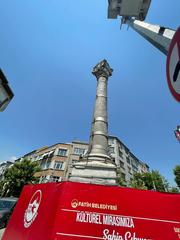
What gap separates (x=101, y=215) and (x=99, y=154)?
23.8ft

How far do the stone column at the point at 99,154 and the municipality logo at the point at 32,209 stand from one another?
535 centimetres

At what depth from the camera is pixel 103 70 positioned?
15016 mm

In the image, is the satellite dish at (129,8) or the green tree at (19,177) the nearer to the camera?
the satellite dish at (129,8)

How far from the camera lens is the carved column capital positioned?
1501 centimetres

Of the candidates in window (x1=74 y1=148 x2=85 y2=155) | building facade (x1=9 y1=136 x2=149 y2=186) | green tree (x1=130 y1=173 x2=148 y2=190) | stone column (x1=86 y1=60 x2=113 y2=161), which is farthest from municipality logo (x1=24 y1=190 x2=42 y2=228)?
window (x1=74 y1=148 x2=85 y2=155)

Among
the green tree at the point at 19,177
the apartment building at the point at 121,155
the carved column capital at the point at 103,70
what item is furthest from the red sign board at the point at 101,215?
the apartment building at the point at 121,155

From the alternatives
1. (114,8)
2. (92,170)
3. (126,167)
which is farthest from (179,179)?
(114,8)

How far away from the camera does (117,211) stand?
299cm

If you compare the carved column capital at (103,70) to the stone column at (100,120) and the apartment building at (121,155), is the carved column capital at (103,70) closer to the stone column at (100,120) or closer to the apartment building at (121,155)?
the stone column at (100,120)

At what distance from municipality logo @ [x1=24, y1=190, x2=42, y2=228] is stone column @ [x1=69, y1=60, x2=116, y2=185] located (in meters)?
5.35

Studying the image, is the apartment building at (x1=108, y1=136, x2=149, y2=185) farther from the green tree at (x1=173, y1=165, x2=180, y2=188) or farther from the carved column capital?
the carved column capital

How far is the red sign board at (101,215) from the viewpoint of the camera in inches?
110

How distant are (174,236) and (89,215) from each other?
1.45 meters

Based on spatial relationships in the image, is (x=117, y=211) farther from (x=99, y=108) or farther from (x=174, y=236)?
(x=99, y=108)
